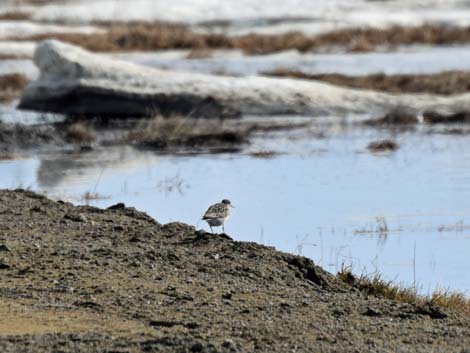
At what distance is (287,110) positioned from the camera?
81.2 feet

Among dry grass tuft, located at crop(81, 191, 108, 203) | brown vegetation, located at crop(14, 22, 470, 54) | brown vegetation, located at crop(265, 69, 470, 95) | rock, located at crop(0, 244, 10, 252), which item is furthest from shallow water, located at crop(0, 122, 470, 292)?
brown vegetation, located at crop(14, 22, 470, 54)

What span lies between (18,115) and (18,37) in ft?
72.1

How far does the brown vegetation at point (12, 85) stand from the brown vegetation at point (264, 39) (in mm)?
10138

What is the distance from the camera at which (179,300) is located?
26.0 ft

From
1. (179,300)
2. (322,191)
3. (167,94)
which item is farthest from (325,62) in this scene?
(179,300)

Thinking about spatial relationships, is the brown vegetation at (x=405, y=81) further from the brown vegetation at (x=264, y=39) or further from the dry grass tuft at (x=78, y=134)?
the brown vegetation at (x=264, y=39)

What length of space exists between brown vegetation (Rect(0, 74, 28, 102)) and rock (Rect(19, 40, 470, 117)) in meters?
3.84

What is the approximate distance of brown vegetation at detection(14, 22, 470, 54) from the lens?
40219 millimetres

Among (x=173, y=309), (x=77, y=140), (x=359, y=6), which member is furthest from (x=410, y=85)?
(x=359, y=6)

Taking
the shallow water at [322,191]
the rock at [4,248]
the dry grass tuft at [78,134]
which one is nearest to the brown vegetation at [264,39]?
the dry grass tuft at [78,134]

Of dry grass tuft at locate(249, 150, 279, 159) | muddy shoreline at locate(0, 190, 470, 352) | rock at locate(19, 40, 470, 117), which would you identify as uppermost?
rock at locate(19, 40, 470, 117)

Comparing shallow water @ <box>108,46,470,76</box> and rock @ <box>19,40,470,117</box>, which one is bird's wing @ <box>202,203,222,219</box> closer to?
rock @ <box>19,40,470,117</box>

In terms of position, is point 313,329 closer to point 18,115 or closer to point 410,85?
point 18,115

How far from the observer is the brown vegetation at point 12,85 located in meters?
28.2
